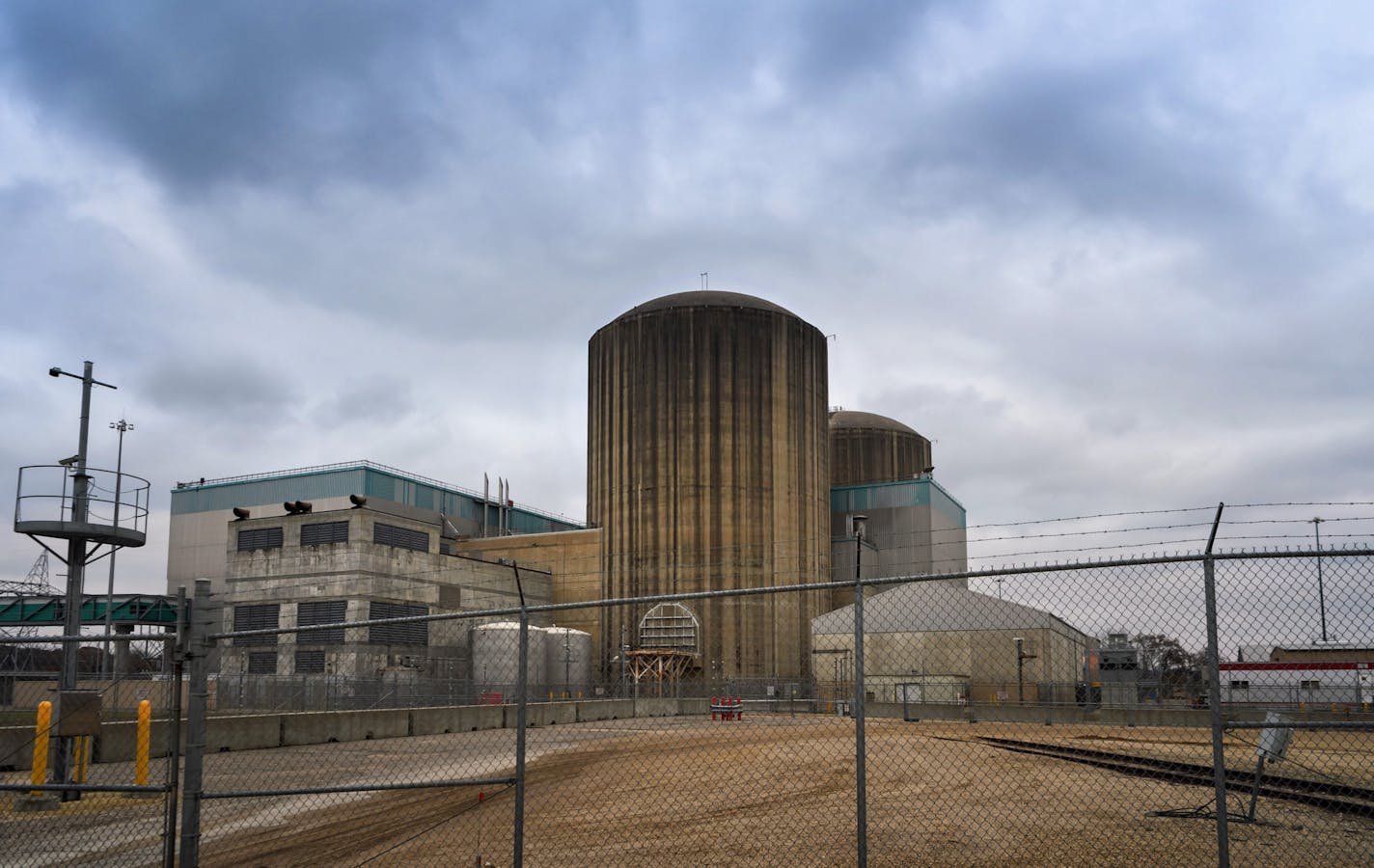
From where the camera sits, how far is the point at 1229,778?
17188mm

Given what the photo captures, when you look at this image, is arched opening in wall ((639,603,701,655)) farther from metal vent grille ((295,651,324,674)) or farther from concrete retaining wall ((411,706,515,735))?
concrete retaining wall ((411,706,515,735))

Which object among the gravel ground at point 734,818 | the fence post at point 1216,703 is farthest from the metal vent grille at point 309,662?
the fence post at point 1216,703

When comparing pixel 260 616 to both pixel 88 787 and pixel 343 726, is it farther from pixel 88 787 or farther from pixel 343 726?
pixel 88 787

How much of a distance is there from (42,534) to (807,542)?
54587 mm

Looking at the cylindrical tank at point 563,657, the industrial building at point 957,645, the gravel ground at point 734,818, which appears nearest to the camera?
the gravel ground at point 734,818

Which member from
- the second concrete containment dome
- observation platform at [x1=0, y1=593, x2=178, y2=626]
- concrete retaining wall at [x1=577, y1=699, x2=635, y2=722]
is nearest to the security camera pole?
concrete retaining wall at [x1=577, y1=699, x2=635, y2=722]

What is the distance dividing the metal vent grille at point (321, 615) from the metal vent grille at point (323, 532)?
3.59 m

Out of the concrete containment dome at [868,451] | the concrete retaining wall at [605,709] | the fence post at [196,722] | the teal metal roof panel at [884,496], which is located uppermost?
the concrete containment dome at [868,451]

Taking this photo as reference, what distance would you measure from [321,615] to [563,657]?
48.1 feet

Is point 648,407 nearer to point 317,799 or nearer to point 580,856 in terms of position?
point 317,799

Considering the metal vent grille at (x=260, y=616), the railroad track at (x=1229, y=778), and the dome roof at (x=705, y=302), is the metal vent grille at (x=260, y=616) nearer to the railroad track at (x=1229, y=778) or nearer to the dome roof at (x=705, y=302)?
A: the dome roof at (x=705, y=302)

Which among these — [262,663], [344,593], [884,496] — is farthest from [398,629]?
[884,496]

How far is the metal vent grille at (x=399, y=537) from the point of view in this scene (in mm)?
62719

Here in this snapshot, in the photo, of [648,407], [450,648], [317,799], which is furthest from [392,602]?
[317,799]
